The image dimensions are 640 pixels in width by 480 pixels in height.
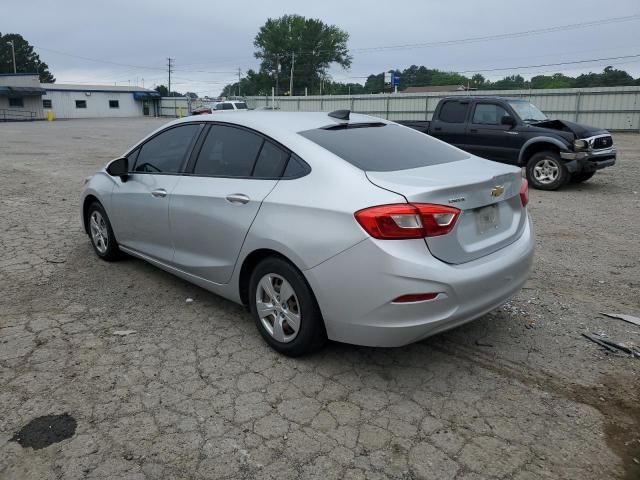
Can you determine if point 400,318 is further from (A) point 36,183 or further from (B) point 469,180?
(A) point 36,183

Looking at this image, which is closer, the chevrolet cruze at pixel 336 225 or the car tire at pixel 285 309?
the chevrolet cruze at pixel 336 225

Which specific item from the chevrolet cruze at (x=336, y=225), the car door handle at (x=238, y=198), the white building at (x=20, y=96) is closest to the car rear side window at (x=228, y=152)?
the chevrolet cruze at (x=336, y=225)

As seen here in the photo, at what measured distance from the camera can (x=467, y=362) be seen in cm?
347

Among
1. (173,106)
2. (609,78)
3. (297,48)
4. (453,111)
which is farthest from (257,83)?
(453,111)

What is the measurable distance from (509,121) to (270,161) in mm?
8303

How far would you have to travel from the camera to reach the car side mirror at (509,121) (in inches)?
413

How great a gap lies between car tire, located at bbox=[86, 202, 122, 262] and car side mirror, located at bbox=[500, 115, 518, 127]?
8188 mm

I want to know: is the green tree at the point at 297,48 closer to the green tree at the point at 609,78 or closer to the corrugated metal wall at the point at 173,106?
the corrugated metal wall at the point at 173,106

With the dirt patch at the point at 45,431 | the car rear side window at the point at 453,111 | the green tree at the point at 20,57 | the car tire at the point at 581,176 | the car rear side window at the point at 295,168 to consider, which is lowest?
the dirt patch at the point at 45,431

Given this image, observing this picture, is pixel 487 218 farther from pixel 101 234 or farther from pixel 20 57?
pixel 20 57

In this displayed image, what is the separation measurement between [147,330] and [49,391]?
3.01 ft

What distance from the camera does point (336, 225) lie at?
2.99 m

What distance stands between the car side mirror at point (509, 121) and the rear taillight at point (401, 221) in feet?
27.9

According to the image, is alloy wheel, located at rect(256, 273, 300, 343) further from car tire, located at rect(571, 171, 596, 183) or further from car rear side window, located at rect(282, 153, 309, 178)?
car tire, located at rect(571, 171, 596, 183)
